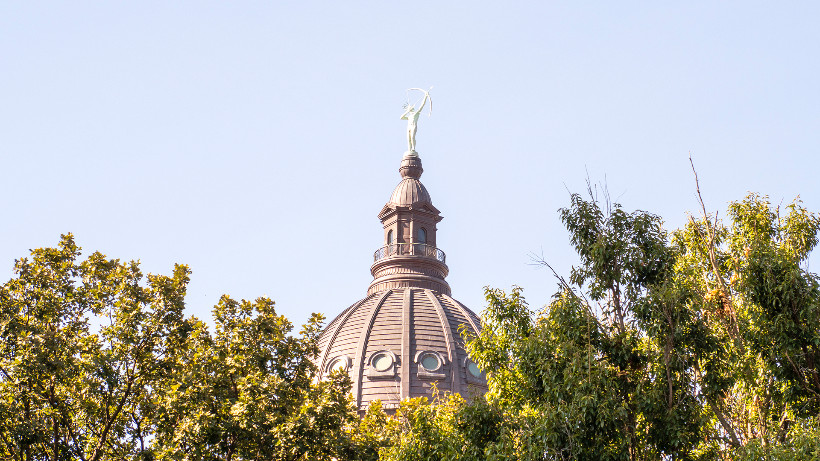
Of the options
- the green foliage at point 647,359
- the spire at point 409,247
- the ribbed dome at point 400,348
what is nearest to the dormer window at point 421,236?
the spire at point 409,247

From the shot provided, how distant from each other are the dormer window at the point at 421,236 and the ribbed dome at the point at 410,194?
6.72ft

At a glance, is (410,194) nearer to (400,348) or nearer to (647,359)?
(400,348)

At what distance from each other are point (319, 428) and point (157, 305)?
4.57 meters

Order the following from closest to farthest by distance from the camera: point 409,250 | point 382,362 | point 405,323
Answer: point 382,362
point 405,323
point 409,250

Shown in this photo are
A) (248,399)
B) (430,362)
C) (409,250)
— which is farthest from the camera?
(409,250)

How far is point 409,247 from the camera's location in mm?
72000

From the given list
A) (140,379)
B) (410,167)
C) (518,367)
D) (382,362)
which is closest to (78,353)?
(140,379)

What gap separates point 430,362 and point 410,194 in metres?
15.1

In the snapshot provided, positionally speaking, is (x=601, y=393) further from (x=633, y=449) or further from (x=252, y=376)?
(x=252, y=376)

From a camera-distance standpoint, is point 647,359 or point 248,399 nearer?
point 647,359

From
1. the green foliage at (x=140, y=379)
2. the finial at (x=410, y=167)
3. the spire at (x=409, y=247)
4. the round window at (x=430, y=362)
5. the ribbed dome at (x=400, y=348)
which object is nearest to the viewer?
the green foliage at (x=140, y=379)

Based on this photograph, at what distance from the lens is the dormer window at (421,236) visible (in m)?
72.4

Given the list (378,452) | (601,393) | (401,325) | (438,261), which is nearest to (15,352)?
(378,452)

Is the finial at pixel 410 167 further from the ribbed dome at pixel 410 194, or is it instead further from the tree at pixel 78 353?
the tree at pixel 78 353
